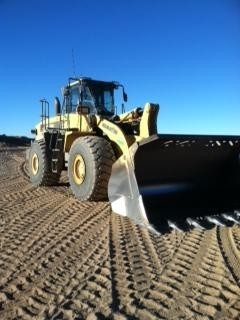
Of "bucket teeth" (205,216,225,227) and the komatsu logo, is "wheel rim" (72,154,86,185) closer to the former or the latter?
the komatsu logo

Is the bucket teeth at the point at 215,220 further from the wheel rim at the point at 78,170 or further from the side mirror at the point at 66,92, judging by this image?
the side mirror at the point at 66,92

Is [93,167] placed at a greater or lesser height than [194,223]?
greater

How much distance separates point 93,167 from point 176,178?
1664 millimetres

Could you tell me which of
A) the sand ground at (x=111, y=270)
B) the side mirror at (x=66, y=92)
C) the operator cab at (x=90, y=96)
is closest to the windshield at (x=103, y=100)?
the operator cab at (x=90, y=96)

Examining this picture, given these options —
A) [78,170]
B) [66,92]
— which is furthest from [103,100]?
[78,170]

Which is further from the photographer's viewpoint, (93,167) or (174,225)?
(93,167)

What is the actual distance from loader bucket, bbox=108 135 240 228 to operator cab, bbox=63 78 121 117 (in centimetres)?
349

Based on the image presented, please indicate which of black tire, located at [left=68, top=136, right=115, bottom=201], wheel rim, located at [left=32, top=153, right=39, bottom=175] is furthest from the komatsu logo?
wheel rim, located at [left=32, top=153, right=39, bottom=175]

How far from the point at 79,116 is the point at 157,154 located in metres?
3.42

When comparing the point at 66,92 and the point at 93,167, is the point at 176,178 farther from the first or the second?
the point at 66,92

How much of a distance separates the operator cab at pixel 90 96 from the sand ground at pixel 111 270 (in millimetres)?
3491

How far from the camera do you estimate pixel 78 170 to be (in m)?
8.98

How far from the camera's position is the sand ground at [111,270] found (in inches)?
145

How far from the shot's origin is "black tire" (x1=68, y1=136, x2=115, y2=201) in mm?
8070
